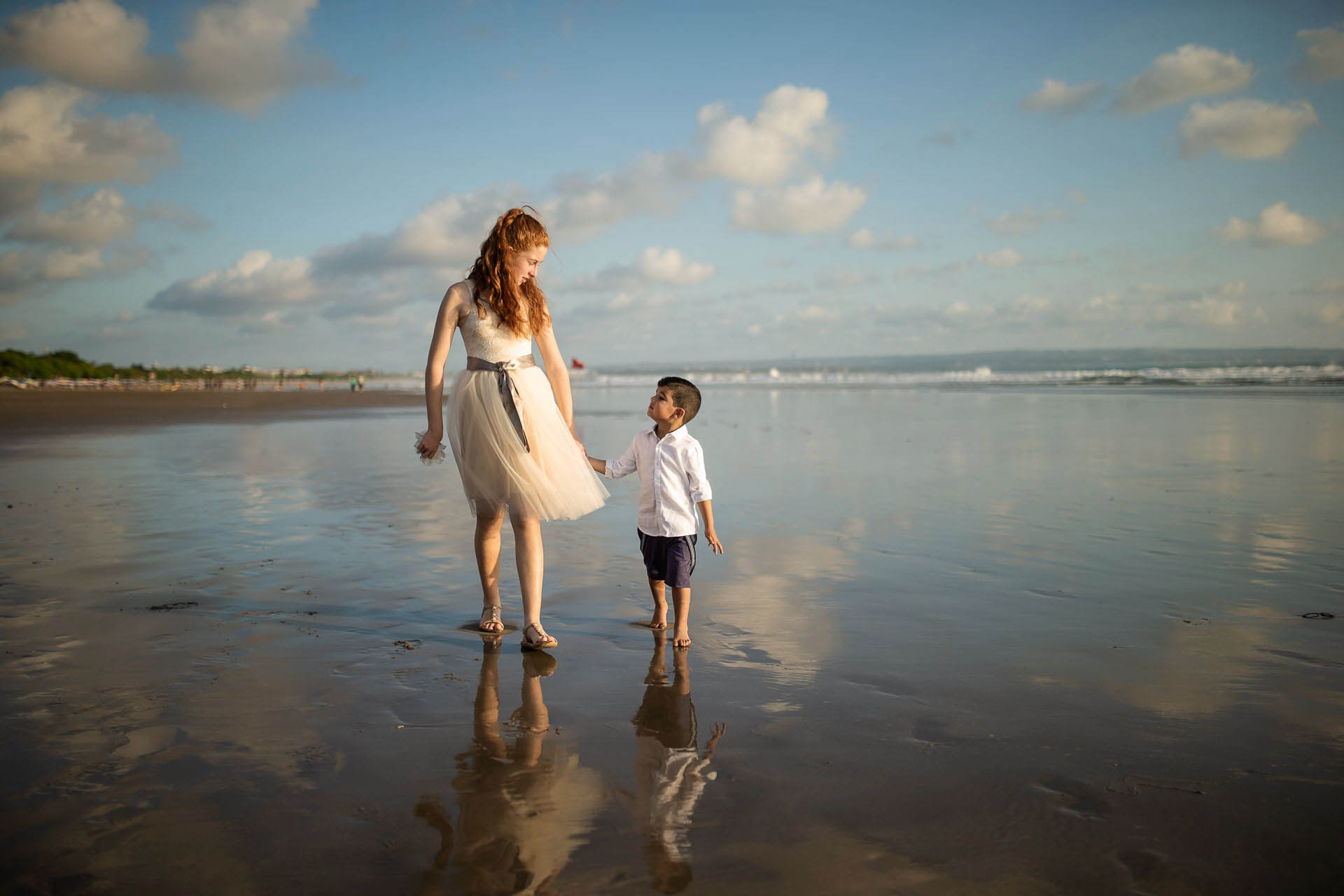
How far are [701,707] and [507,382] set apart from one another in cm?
199

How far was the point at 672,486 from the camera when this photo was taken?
4.58m

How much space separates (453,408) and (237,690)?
5.62ft

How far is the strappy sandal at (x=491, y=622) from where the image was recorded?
4469 millimetres

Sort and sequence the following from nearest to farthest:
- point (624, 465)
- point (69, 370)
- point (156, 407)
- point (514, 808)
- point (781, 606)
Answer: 1. point (514, 808)
2. point (624, 465)
3. point (781, 606)
4. point (156, 407)
5. point (69, 370)

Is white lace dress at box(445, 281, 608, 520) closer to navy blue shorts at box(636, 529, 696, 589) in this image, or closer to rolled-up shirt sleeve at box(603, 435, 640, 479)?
rolled-up shirt sleeve at box(603, 435, 640, 479)

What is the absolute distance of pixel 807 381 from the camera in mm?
53781

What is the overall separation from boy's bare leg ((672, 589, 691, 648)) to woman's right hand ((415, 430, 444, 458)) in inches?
58.9

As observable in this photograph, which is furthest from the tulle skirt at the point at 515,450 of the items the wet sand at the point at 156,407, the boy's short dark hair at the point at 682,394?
the wet sand at the point at 156,407

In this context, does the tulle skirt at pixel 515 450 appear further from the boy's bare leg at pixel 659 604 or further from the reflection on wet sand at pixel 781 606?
the reflection on wet sand at pixel 781 606

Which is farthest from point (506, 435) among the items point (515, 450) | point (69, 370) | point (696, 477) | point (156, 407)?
point (69, 370)

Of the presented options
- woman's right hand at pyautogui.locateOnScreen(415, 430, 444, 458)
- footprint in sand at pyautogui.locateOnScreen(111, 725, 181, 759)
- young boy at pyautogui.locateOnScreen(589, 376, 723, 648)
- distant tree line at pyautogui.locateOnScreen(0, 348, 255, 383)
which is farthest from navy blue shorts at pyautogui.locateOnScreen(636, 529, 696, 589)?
distant tree line at pyautogui.locateOnScreen(0, 348, 255, 383)

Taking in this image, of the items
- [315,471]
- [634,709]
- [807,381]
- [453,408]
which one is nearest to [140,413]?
[315,471]

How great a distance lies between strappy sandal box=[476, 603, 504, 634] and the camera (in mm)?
4469

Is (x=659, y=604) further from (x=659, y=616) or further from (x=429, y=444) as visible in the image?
(x=429, y=444)
